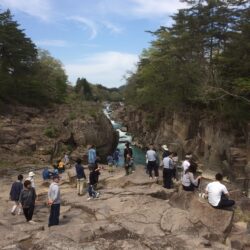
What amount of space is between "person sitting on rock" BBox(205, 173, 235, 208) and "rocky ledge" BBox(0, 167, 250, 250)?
0.24m

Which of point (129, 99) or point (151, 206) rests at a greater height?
point (129, 99)

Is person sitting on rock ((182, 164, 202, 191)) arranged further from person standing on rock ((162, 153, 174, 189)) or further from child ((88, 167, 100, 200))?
child ((88, 167, 100, 200))

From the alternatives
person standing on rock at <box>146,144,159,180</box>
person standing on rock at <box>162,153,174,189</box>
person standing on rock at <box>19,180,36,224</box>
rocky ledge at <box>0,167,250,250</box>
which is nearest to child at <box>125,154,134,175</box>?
person standing on rock at <box>146,144,159,180</box>

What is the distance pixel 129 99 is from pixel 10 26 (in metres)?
34.8

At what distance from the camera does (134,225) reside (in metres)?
12.6

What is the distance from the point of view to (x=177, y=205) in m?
14.7

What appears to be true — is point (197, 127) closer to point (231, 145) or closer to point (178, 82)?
point (178, 82)

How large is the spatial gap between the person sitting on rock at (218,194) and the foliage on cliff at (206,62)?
18.0m

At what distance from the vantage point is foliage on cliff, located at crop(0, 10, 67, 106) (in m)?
43.0

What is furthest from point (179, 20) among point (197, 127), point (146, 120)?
point (146, 120)

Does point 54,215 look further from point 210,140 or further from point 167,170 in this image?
point 210,140

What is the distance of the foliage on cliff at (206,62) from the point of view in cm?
3284

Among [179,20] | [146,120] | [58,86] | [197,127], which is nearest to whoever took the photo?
[179,20]

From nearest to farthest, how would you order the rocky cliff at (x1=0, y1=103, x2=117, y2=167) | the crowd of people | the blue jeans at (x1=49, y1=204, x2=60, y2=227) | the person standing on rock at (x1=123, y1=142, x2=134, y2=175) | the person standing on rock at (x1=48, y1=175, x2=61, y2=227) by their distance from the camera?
the crowd of people → the person standing on rock at (x1=48, y1=175, x2=61, y2=227) → the blue jeans at (x1=49, y1=204, x2=60, y2=227) → the person standing on rock at (x1=123, y1=142, x2=134, y2=175) → the rocky cliff at (x1=0, y1=103, x2=117, y2=167)
